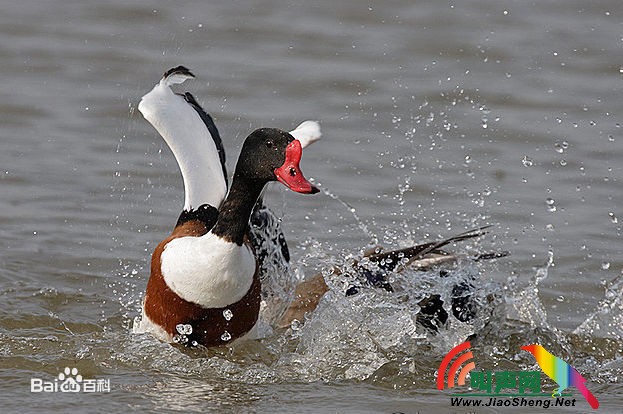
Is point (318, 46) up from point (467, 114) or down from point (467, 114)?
up

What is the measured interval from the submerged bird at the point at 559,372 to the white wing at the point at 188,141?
5.80 ft

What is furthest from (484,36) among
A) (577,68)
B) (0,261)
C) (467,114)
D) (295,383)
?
(295,383)

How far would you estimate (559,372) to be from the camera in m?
5.70

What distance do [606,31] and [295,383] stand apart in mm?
6864

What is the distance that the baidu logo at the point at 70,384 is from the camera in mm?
5207

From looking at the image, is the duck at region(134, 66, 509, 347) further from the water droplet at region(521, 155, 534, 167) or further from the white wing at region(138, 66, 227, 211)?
the water droplet at region(521, 155, 534, 167)

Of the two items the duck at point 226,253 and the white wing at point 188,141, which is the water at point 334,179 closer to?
the duck at point 226,253

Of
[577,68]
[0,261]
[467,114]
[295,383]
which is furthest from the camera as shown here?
[577,68]

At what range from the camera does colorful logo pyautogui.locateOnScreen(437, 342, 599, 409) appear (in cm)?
519

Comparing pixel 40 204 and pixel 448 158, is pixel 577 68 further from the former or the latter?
pixel 40 204

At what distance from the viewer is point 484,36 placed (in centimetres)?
1105

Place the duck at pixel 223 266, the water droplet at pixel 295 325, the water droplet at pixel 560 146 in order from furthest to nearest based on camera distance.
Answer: the water droplet at pixel 560 146, the water droplet at pixel 295 325, the duck at pixel 223 266

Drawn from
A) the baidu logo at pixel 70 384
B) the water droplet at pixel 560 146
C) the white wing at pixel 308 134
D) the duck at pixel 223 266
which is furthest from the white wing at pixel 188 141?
the water droplet at pixel 560 146

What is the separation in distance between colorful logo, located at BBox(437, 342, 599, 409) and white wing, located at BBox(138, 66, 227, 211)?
58.3 inches
